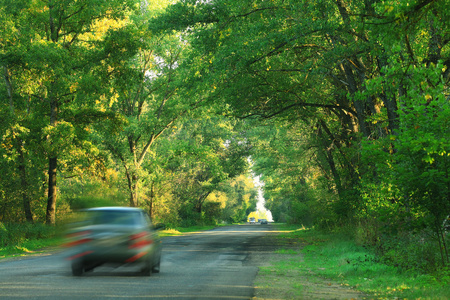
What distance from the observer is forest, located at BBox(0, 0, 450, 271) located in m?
8.84

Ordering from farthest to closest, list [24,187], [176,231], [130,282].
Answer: [176,231]
[24,187]
[130,282]

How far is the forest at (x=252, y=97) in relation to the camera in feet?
29.0

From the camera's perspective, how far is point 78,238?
9.48 meters

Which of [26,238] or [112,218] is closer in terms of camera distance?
[112,218]

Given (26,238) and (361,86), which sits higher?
(361,86)

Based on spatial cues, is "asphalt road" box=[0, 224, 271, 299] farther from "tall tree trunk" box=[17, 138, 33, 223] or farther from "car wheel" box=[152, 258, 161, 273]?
"tall tree trunk" box=[17, 138, 33, 223]

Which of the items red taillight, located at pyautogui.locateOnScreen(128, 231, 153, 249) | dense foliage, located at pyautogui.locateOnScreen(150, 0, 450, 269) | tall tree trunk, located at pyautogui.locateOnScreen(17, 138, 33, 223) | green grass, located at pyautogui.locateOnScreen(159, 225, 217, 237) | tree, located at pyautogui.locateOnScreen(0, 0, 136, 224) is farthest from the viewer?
green grass, located at pyautogui.locateOnScreen(159, 225, 217, 237)

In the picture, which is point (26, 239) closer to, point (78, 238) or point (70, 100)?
point (70, 100)

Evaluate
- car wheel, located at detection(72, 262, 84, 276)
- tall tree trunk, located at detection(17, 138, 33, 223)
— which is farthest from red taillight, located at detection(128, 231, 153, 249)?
tall tree trunk, located at detection(17, 138, 33, 223)

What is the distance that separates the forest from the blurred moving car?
5.36 m

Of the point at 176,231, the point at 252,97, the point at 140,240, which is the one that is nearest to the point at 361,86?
the point at 252,97

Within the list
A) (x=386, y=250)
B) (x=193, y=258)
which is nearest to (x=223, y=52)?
(x=193, y=258)

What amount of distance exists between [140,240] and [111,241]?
2.19 feet

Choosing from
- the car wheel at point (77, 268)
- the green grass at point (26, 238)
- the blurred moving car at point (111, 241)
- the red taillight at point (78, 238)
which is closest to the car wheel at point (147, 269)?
the blurred moving car at point (111, 241)
